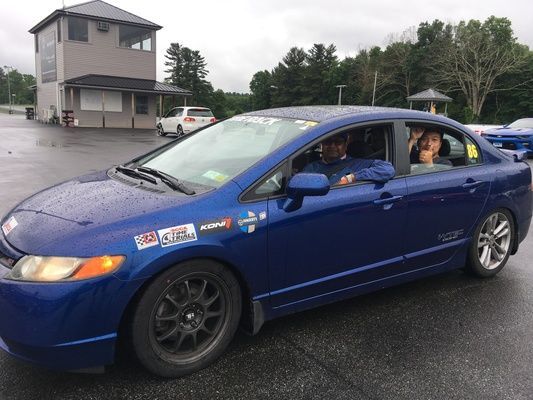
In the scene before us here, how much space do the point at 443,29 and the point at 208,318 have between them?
67338 mm

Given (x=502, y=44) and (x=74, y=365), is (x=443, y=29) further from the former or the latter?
(x=74, y=365)

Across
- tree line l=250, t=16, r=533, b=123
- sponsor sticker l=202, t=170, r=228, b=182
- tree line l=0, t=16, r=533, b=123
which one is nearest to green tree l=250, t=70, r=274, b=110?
tree line l=0, t=16, r=533, b=123

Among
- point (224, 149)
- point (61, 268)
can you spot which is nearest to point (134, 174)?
point (224, 149)

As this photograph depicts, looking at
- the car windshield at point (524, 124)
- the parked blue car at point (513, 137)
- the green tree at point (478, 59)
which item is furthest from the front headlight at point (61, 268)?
the green tree at point (478, 59)

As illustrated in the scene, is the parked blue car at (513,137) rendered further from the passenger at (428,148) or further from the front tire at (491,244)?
the passenger at (428,148)

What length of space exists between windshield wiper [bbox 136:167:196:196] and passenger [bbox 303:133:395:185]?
967 mm

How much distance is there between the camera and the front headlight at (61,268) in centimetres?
227

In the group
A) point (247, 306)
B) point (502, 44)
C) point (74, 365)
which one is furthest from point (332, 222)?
point (502, 44)

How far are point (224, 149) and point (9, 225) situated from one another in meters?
1.49

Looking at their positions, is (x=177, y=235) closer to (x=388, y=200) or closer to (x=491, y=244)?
(x=388, y=200)

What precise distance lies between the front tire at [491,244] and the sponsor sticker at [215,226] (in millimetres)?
2458

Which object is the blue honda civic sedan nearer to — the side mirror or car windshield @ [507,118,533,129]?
the side mirror

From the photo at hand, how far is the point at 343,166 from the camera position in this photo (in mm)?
3568

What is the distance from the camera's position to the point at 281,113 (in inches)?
146
